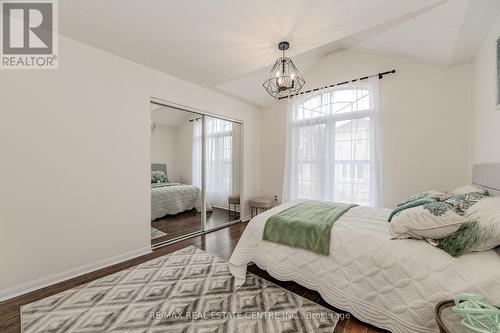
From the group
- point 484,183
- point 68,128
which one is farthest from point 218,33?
point 484,183

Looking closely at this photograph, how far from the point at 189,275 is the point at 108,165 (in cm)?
162

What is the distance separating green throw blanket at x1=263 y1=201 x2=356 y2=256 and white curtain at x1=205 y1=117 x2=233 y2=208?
1.83m

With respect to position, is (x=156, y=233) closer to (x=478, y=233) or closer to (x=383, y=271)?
(x=383, y=271)

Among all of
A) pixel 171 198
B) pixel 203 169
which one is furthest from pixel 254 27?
pixel 171 198

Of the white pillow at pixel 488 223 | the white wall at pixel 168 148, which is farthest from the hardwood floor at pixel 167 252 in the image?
the white wall at pixel 168 148

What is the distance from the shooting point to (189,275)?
2.21 metres

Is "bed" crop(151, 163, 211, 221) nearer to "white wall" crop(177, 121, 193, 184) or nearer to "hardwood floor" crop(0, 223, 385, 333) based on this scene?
"white wall" crop(177, 121, 193, 184)

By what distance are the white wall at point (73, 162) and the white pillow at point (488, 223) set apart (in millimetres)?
3282

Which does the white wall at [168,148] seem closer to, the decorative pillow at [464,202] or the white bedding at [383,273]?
the white bedding at [383,273]

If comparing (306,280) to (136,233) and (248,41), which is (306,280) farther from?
(248,41)

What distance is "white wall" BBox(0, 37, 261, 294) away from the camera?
187 cm

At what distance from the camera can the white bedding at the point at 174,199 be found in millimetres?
3041

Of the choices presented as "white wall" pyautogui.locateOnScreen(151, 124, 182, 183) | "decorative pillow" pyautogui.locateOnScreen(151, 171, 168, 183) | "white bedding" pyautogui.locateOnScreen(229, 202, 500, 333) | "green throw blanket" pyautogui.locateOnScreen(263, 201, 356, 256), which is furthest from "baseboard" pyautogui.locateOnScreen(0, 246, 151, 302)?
"green throw blanket" pyautogui.locateOnScreen(263, 201, 356, 256)

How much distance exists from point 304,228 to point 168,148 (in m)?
2.35
